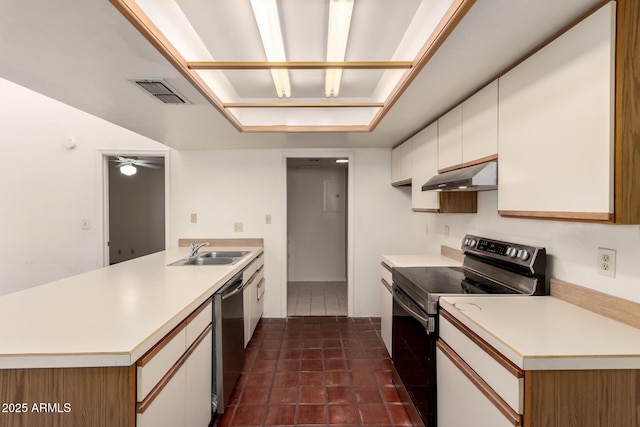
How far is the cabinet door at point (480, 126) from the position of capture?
1587 mm

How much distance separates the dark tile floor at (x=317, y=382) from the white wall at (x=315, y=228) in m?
2.07

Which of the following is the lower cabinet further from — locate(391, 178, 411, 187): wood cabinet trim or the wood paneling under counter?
locate(391, 178, 411, 187): wood cabinet trim

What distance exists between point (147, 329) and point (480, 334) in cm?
128

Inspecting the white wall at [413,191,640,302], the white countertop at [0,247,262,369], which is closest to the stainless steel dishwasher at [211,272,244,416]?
the white countertop at [0,247,262,369]

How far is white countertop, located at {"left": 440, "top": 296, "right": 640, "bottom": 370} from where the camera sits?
0.95 m

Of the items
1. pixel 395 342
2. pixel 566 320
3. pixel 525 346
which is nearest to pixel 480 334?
pixel 525 346

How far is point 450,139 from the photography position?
207 cm

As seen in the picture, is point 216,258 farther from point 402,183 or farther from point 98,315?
point 402,183

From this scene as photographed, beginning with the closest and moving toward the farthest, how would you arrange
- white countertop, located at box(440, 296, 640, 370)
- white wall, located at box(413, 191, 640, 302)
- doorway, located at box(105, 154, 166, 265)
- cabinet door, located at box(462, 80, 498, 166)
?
white countertop, located at box(440, 296, 640, 370) < white wall, located at box(413, 191, 640, 302) < cabinet door, located at box(462, 80, 498, 166) < doorway, located at box(105, 154, 166, 265)

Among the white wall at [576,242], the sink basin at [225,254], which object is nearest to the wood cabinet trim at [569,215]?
the white wall at [576,242]

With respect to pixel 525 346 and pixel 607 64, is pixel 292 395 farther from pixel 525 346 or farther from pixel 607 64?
pixel 607 64

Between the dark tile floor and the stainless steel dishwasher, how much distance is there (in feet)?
0.53

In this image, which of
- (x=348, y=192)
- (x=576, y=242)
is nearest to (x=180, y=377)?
(x=576, y=242)

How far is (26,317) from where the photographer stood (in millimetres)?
1233
